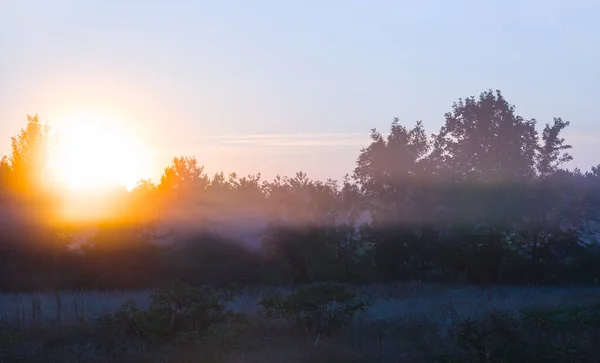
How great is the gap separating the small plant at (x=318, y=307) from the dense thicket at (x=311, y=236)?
48.2 ft

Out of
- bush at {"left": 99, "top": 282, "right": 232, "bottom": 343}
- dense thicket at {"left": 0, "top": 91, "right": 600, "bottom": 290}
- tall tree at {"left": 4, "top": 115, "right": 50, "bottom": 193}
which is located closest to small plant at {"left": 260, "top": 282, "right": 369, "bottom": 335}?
bush at {"left": 99, "top": 282, "right": 232, "bottom": 343}

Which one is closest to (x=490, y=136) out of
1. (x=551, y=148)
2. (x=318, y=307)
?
(x=551, y=148)

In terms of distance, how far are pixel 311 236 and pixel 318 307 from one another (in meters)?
17.9

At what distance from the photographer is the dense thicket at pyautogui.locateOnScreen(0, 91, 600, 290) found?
28000mm

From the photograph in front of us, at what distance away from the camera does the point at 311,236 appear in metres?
30.4

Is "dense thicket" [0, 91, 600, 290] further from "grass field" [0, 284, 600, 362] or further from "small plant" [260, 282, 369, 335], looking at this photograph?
"small plant" [260, 282, 369, 335]

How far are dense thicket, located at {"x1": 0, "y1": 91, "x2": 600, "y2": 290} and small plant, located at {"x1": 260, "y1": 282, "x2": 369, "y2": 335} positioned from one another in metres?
14.7

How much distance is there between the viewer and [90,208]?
36.8 m

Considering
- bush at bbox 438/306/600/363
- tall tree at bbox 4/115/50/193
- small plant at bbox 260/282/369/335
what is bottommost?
bush at bbox 438/306/600/363

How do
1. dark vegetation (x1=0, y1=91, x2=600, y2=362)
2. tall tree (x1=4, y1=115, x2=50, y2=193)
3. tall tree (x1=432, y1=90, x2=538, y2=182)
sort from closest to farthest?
dark vegetation (x1=0, y1=91, x2=600, y2=362) → tall tree (x1=4, y1=115, x2=50, y2=193) → tall tree (x1=432, y1=90, x2=538, y2=182)

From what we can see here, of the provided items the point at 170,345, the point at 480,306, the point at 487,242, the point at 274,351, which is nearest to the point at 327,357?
the point at 274,351

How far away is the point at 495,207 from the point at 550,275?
584 cm

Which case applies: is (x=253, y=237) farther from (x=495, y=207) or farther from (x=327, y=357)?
(x=327, y=357)

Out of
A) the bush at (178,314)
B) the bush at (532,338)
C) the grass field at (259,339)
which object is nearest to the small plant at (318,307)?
the grass field at (259,339)
